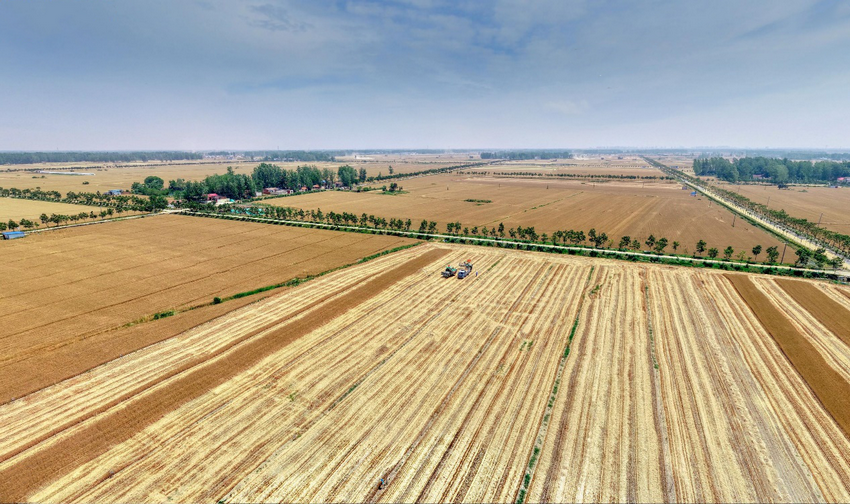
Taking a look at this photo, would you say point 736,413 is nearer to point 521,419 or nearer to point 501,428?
point 521,419

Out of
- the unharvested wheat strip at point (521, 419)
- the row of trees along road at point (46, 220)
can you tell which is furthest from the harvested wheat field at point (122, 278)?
the unharvested wheat strip at point (521, 419)

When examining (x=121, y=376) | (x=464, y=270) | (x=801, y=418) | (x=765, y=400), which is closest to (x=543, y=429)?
(x=765, y=400)

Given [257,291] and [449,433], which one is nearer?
[449,433]

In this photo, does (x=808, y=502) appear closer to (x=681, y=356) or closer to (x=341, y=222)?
(x=681, y=356)

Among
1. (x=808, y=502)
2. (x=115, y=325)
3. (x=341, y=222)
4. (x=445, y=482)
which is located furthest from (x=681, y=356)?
(x=341, y=222)

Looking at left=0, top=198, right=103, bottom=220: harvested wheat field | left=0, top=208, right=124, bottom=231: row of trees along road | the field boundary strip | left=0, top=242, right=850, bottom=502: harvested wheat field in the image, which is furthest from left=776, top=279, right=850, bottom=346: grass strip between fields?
left=0, top=198, right=103, bottom=220: harvested wheat field

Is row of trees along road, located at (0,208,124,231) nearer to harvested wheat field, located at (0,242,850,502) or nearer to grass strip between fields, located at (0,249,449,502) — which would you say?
harvested wheat field, located at (0,242,850,502)
